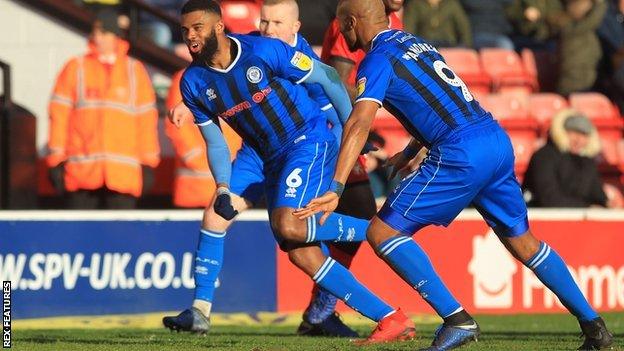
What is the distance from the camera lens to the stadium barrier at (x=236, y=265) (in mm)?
12211

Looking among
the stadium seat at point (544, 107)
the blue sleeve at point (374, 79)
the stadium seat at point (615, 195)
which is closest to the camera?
the blue sleeve at point (374, 79)

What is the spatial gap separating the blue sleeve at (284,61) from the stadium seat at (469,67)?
6999mm

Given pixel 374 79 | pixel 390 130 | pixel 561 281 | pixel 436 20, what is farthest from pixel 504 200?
pixel 436 20

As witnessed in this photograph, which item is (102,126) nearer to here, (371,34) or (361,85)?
(371,34)

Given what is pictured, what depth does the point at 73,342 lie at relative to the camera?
966cm

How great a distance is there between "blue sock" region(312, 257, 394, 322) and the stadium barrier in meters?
3.71

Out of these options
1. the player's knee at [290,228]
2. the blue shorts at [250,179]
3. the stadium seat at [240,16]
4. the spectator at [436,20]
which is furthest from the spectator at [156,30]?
the player's knee at [290,228]

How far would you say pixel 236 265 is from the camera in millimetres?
12680

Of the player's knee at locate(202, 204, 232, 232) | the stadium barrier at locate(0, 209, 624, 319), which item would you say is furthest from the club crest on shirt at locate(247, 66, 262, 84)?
the stadium barrier at locate(0, 209, 624, 319)

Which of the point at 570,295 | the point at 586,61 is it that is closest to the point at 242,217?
the point at 570,295

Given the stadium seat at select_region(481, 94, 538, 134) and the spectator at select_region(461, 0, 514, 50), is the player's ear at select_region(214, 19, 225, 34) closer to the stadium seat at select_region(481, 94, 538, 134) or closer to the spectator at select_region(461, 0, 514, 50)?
the stadium seat at select_region(481, 94, 538, 134)

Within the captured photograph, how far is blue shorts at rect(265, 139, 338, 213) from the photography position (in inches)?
356

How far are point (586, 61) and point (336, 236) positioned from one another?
829 centimetres

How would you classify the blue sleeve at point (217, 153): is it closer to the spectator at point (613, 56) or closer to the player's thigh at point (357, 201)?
the player's thigh at point (357, 201)
